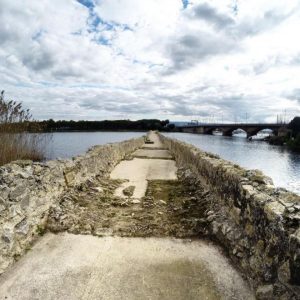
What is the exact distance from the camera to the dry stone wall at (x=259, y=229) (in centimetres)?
253

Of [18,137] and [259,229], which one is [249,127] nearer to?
[18,137]

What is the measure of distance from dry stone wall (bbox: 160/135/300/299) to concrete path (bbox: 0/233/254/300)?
0.72ft

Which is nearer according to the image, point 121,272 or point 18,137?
point 121,272

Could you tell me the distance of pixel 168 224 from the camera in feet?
15.5

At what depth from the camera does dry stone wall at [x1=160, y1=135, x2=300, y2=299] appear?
2.53 m

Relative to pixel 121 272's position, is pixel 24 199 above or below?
above

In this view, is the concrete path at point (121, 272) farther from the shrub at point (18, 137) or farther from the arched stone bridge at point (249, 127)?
the arched stone bridge at point (249, 127)

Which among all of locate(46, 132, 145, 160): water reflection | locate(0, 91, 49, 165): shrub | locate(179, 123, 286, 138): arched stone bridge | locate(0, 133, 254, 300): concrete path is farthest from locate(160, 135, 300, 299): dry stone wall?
locate(179, 123, 286, 138): arched stone bridge

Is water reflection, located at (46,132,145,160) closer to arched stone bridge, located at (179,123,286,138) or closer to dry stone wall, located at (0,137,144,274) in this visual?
dry stone wall, located at (0,137,144,274)

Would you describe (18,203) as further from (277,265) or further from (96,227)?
(277,265)

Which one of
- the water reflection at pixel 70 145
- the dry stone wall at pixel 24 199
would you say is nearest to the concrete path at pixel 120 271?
the dry stone wall at pixel 24 199

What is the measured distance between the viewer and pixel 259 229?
10.3 feet

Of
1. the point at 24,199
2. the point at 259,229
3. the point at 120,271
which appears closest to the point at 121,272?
the point at 120,271

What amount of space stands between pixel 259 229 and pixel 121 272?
4.79 ft
